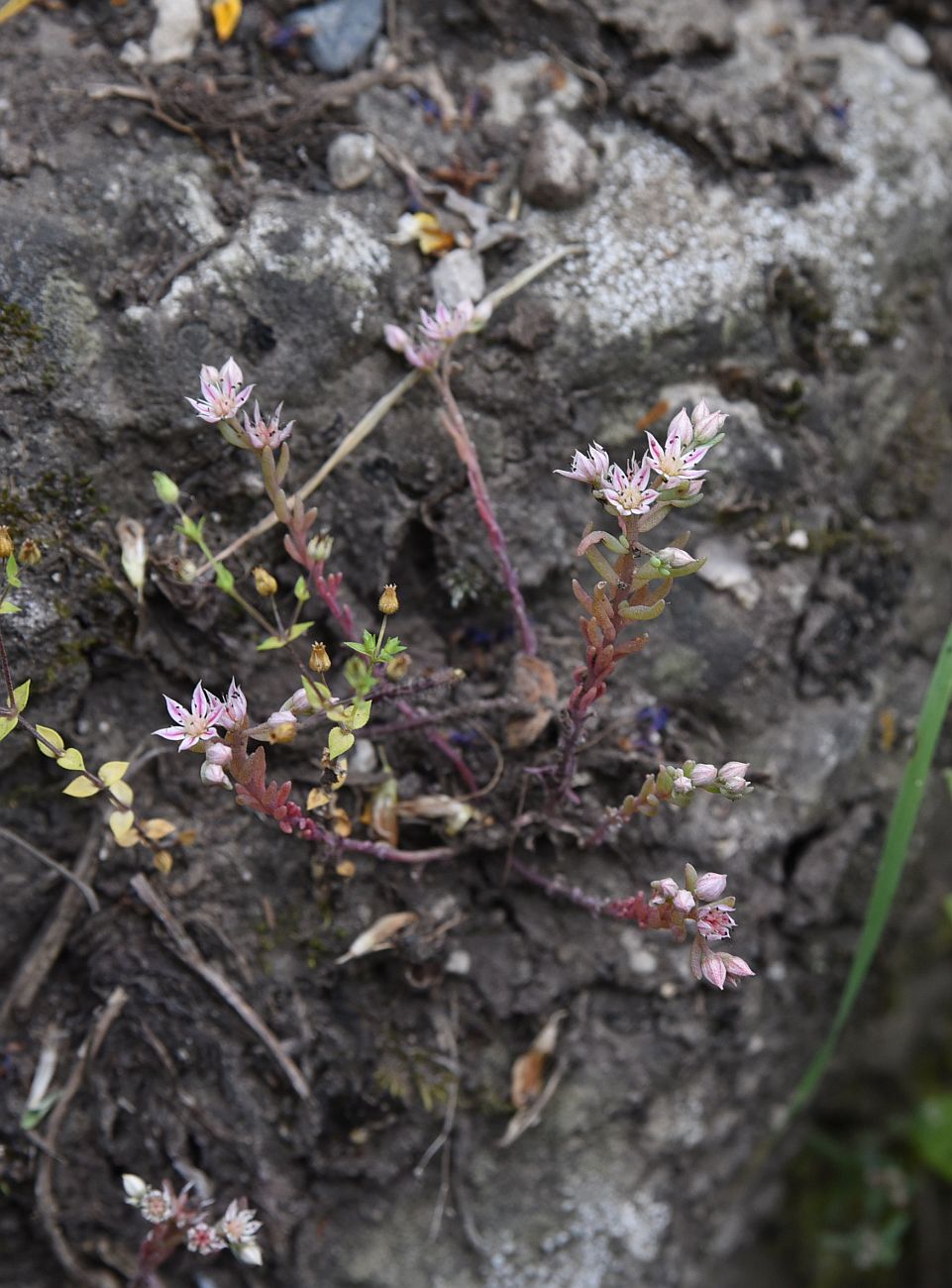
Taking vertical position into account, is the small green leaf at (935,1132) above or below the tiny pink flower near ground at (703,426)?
below

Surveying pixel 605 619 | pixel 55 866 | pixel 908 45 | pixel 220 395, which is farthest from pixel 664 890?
pixel 908 45

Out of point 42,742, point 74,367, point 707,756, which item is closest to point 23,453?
point 74,367

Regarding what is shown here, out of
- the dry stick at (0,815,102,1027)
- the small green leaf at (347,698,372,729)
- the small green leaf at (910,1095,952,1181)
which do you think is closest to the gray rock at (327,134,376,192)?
the small green leaf at (347,698,372,729)

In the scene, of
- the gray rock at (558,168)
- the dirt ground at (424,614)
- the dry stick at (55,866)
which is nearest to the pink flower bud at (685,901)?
the dirt ground at (424,614)

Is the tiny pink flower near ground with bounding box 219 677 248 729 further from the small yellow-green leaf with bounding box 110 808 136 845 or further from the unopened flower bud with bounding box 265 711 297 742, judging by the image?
the small yellow-green leaf with bounding box 110 808 136 845

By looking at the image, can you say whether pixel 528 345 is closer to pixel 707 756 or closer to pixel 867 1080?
pixel 707 756

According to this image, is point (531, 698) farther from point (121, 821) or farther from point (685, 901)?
point (121, 821)

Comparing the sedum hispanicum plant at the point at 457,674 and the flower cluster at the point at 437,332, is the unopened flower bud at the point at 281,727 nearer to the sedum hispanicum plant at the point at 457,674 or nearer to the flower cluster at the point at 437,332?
the sedum hispanicum plant at the point at 457,674

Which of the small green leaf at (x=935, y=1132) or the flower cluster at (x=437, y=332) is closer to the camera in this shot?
the flower cluster at (x=437, y=332)
